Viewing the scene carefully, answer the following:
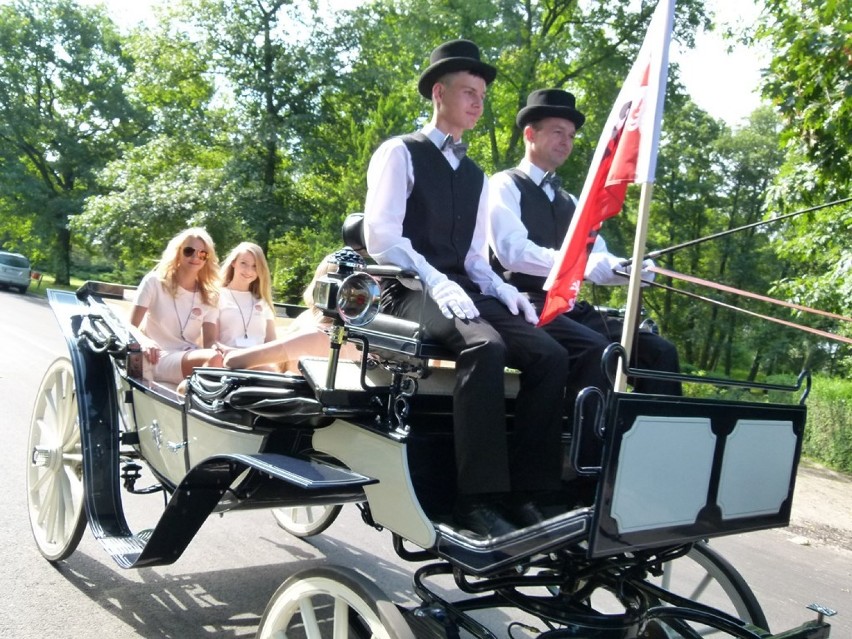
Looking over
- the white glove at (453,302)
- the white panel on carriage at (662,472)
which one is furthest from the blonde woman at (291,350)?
the white panel on carriage at (662,472)

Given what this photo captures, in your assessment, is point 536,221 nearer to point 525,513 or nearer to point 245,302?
point 525,513

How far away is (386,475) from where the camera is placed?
2.65m

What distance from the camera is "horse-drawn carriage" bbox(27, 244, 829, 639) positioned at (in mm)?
2309

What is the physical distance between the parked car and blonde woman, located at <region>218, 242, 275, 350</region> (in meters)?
26.7

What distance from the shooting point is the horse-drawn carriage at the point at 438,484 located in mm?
2309

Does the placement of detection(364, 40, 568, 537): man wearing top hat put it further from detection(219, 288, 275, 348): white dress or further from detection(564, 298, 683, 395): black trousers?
detection(219, 288, 275, 348): white dress

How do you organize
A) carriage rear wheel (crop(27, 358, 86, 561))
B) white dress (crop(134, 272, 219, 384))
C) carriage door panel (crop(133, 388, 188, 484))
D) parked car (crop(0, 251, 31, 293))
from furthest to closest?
parked car (crop(0, 251, 31, 293)), white dress (crop(134, 272, 219, 384)), carriage rear wheel (crop(27, 358, 86, 561)), carriage door panel (crop(133, 388, 188, 484))

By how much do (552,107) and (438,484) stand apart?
1.80 m

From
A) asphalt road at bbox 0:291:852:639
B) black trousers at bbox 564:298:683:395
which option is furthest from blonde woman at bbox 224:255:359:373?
black trousers at bbox 564:298:683:395

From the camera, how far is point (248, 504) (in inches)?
126

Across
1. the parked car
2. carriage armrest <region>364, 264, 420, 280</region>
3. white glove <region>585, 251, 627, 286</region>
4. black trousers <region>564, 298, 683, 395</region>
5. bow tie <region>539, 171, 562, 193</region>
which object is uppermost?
bow tie <region>539, 171, 562, 193</region>

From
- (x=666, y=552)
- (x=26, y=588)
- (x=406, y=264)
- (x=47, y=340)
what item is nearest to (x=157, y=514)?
(x=26, y=588)

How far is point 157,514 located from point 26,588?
1252 mm

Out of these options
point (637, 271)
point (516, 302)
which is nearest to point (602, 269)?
point (516, 302)
